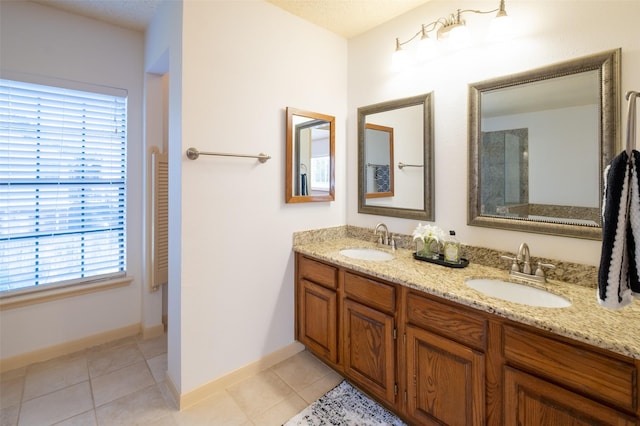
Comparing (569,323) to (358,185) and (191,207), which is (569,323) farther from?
(191,207)

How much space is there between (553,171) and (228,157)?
1.78 m

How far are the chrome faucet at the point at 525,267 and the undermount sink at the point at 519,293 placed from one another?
71 millimetres

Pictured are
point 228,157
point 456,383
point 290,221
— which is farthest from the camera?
point 290,221

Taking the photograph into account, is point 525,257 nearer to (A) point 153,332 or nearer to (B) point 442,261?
(B) point 442,261

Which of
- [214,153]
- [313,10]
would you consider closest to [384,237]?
[214,153]

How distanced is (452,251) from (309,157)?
1199mm

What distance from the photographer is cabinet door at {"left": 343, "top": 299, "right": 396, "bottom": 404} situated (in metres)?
1.59

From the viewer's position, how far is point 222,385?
189cm

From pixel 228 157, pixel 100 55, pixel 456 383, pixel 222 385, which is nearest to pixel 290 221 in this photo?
pixel 228 157

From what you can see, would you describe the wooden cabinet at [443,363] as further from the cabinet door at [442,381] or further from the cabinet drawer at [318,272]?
the cabinet drawer at [318,272]

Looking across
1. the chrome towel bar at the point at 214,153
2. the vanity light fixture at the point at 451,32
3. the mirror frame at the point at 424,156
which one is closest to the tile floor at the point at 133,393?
the mirror frame at the point at 424,156

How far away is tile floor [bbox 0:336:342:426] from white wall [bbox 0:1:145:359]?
0.73 feet

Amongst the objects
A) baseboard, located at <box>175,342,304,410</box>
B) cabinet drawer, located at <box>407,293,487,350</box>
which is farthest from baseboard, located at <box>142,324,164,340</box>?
cabinet drawer, located at <box>407,293,487,350</box>

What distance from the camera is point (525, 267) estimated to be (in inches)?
59.7
